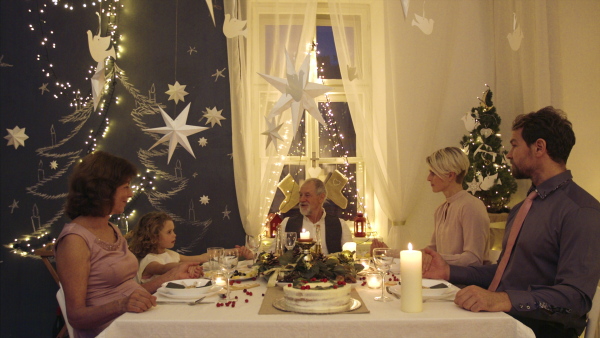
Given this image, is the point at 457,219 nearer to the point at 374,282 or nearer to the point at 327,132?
the point at 374,282

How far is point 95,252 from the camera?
239 cm

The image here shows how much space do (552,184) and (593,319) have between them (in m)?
0.56

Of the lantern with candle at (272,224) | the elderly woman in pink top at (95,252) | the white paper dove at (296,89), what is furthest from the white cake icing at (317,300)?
the lantern with candle at (272,224)

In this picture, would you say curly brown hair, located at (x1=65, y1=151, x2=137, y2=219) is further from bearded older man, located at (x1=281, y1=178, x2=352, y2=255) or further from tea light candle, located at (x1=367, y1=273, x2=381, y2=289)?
bearded older man, located at (x1=281, y1=178, x2=352, y2=255)

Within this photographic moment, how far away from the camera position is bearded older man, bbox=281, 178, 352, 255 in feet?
14.2

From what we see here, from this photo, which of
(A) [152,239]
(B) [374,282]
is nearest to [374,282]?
(B) [374,282]

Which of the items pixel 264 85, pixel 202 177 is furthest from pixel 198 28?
pixel 202 177

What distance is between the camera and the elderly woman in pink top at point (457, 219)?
311 centimetres

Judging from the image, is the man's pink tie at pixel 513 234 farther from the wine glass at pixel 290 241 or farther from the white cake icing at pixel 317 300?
the wine glass at pixel 290 241

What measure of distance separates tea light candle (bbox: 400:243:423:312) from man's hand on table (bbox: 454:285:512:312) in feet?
0.52

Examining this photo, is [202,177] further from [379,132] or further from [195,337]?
[195,337]

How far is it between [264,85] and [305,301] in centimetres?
355

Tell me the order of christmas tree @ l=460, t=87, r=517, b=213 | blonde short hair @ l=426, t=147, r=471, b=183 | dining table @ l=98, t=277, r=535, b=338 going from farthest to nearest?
1. christmas tree @ l=460, t=87, r=517, b=213
2. blonde short hair @ l=426, t=147, r=471, b=183
3. dining table @ l=98, t=277, r=535, b=338

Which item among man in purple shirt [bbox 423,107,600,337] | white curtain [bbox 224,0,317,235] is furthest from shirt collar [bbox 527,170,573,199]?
white curtain [bbox 224,0,317,235]
